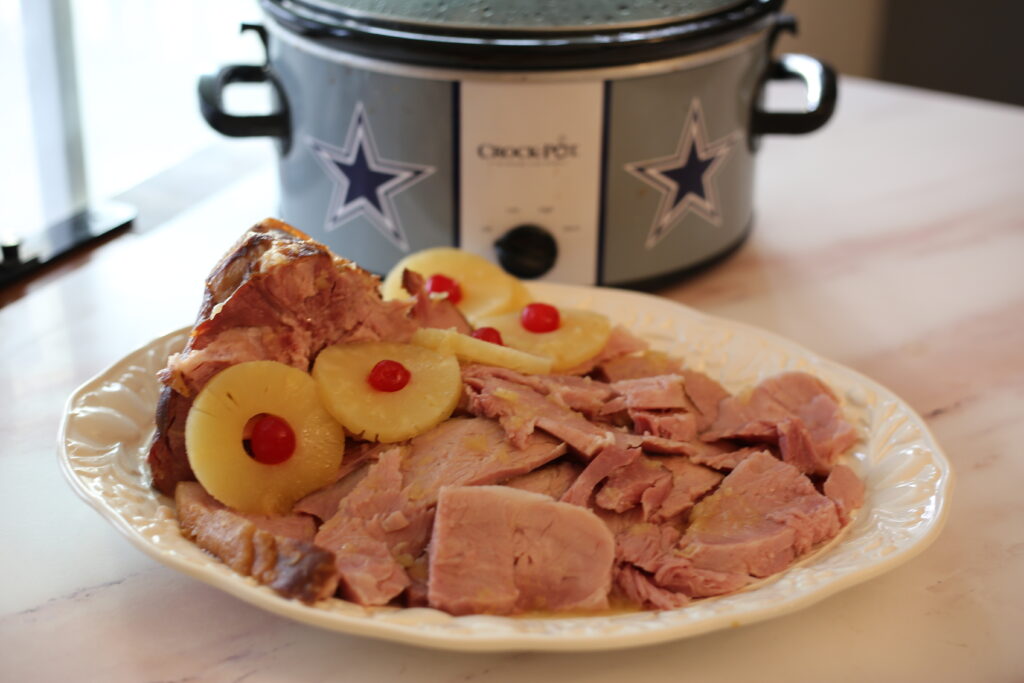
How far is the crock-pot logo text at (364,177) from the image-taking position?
1504mm

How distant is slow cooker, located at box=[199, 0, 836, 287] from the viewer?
1.43 metres

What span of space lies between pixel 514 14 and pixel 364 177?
0.99 feet

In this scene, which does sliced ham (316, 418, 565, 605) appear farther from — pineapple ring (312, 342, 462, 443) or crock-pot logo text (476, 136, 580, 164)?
crock-pot logo text (476, 136, 580, 164)

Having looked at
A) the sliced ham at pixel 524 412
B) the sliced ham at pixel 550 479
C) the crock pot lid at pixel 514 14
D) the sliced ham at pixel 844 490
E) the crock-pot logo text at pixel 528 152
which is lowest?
the sliced ham at pixel 844 490

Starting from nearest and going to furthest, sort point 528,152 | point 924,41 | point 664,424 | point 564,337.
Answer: point 664,424, point 564,337, point 528,152, point 924,41

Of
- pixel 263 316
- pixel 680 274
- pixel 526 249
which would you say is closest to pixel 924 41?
pixel 680 274

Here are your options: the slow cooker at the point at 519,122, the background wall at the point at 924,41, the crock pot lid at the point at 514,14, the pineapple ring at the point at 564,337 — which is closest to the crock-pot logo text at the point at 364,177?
the slow cooker at the point at 519,122

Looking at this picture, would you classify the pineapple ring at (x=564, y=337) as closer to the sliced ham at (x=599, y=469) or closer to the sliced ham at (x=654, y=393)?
the sliced ham at (x=654, y=393)

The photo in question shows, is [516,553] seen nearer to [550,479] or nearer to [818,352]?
[550,479]

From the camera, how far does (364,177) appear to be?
1536 millimetres

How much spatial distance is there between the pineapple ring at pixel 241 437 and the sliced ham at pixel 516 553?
154mm

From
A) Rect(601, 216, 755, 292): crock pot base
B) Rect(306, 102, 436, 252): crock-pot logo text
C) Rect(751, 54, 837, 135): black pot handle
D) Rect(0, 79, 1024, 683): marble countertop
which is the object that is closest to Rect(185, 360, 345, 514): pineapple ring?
Rect(0, 79, 1024, 683): marble countertop

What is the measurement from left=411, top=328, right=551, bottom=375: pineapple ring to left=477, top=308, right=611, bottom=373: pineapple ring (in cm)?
5

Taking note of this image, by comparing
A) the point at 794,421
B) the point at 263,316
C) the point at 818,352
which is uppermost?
the point at 263,316
